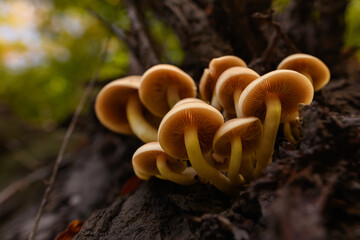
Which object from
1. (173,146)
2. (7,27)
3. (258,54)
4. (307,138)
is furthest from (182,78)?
(7,27)

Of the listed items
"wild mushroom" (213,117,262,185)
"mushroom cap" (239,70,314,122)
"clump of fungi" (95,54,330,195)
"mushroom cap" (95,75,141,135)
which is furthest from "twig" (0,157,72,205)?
"mushroom cap" (239,70,314,122)

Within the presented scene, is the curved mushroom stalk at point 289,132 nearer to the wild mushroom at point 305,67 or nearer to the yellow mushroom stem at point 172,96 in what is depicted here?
the wild mushroom at point 305,67

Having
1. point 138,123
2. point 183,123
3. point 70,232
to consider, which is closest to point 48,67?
point 138,123

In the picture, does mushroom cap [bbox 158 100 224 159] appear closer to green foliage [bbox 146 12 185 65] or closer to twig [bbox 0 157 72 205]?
green foliage [bbox 146 12 185 65]

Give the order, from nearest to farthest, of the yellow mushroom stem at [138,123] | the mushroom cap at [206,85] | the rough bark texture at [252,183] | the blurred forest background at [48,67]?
1. the rough bark texture at [252,183]
2. the mushroom cap at [206,85]
3. the yellow mushroom stem at [138,123]
4. the blurred forest background at [48,67]

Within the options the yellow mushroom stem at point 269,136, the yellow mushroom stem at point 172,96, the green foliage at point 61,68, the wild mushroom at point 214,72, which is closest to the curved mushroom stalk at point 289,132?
the yellow mushroom stem at point 269,136

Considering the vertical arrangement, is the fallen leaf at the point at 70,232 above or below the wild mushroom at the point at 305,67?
below

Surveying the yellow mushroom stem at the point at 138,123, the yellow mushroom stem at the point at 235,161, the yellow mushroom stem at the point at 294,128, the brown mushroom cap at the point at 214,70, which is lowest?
the yellow mushroom stem at the point at 294,128
